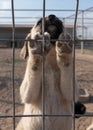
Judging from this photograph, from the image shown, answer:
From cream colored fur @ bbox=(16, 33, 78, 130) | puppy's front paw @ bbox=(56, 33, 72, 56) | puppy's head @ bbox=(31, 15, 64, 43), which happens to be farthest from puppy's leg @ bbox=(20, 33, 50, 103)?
puppy's head @ bbox=(31, 15, 64, 43)

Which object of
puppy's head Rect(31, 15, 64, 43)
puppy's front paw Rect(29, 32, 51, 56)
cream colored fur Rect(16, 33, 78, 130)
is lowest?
cream colored fur Rect(16, 33, 78, 130)

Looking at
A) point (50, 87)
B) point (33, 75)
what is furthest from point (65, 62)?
point (50, 87)

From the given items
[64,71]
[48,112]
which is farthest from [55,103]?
[64,71]

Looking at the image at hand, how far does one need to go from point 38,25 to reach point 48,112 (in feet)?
2.92

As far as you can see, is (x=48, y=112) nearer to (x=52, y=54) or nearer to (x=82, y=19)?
(x=52, y=54)

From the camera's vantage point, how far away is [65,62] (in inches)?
146

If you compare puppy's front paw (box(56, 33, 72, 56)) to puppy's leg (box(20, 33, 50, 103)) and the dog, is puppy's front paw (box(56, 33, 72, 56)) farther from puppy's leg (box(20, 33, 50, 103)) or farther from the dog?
the dog

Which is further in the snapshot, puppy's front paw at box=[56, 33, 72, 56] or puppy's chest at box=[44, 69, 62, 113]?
puppy's chest at box=[44, 69, 62, 113]

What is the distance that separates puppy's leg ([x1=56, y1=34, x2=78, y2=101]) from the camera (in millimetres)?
3316

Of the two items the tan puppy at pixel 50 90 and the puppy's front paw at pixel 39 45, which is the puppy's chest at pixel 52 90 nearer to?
the tan puppy at pixel 50 90

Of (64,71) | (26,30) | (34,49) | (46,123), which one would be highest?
(34,49)

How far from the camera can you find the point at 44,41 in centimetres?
323

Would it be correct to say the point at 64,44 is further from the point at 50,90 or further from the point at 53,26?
the point at 50,90

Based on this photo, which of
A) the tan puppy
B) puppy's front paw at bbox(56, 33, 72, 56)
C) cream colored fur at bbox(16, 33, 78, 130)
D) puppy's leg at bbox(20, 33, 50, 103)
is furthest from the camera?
cream colored fur at bbox(16, 33, 78, 130)
